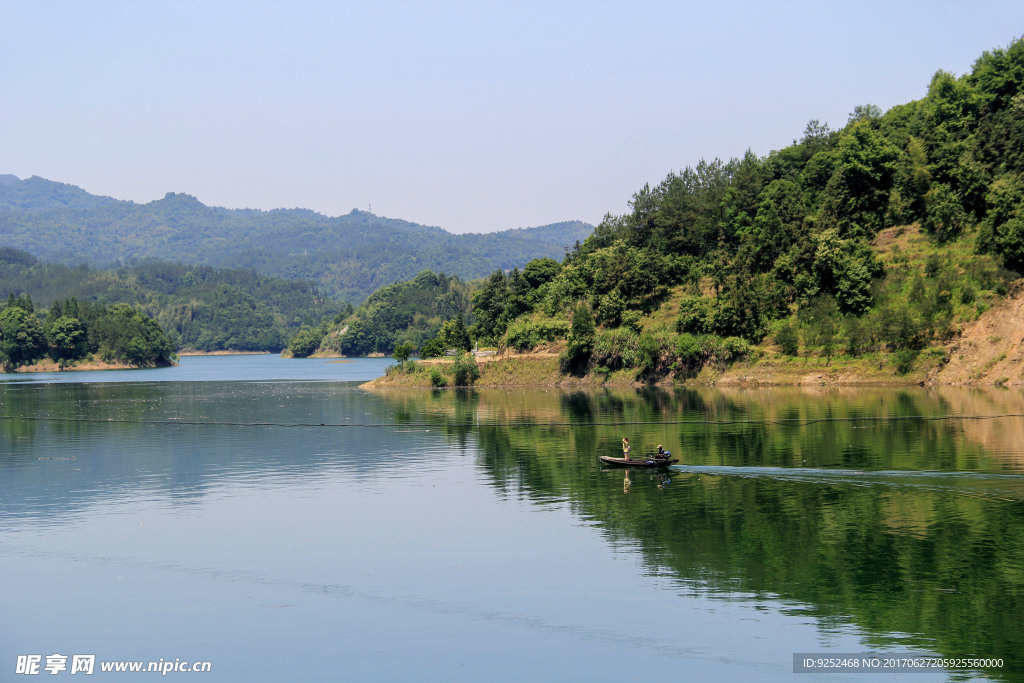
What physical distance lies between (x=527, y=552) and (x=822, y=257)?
107m

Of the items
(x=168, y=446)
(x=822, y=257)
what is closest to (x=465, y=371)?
(x=822, y=257)

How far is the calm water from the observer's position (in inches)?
Result: 1099

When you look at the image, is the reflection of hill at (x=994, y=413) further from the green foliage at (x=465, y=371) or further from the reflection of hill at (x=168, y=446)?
the green foliage at (x=465, y=371)

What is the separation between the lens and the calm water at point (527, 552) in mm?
27922

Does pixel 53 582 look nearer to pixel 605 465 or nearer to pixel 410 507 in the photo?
pixel 410 507

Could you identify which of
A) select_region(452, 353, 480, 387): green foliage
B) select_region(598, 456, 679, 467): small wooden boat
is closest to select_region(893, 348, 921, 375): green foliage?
select_region(452, 353, 480, 387): green foliage

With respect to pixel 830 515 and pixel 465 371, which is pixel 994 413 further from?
pixel 465 371

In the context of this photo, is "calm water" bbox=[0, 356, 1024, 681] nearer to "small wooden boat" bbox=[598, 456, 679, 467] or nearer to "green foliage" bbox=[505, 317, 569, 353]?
"small wooden boat" bbox=[598, 456, 679, 467]

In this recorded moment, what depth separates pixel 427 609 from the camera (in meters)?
32.2

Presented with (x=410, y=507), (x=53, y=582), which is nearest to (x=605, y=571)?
(x=410, y=507)

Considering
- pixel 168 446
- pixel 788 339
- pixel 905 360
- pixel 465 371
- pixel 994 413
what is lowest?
pixel 168 446

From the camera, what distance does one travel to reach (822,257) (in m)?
134

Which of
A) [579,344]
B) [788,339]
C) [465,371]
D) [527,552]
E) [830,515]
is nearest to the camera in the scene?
[527,552]

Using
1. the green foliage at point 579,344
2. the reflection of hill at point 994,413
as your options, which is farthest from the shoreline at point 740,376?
the reflection of hill at point 994,413
